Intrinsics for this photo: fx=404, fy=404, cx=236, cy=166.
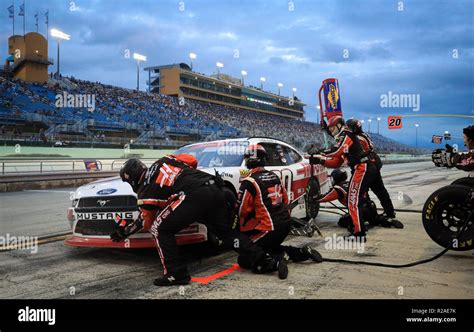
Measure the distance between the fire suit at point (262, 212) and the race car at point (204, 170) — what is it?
9.5 inches

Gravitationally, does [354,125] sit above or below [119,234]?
above

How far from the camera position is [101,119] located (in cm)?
3550

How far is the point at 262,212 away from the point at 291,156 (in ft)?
9.02

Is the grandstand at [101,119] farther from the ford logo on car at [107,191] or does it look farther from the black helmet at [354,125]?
the black helmet at [354,125]

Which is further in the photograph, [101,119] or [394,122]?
[101,119]

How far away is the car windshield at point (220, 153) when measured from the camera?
5676mm

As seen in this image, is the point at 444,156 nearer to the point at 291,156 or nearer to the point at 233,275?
the point at 291,156

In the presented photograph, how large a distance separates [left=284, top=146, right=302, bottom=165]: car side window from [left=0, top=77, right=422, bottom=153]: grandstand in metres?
21.4

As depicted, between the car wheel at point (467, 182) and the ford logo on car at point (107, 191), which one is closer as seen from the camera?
the ford logo on car at point (107, 191)

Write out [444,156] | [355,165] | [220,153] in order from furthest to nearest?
1. [355,165]
2. [220,153]
3. [444,156]

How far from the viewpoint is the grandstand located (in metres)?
27.9

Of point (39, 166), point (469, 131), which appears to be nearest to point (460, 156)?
point (469, 131)

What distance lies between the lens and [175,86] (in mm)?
66875

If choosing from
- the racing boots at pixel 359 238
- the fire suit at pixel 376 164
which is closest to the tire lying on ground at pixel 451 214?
the racing boots at pixel 359 238
